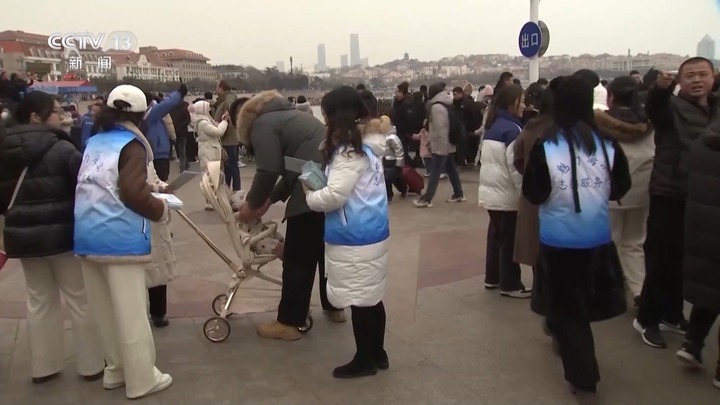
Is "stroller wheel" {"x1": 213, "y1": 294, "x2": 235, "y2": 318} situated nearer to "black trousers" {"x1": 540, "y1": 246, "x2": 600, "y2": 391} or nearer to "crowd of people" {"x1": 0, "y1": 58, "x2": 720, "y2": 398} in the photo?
"crowd of people" {"x1": 0, "y1": 58, "x2": 720, "y2": 398}

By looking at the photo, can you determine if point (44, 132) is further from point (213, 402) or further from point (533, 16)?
point (533, 16)

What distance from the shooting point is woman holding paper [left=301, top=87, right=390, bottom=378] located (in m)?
3.59

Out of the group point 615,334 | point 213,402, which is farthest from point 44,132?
point 615,334

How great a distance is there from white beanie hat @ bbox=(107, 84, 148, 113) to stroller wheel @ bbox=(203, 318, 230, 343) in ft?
5.24

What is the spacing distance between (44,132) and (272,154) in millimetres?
1382

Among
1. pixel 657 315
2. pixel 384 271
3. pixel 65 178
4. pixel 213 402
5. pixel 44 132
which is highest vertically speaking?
pixel 44 132

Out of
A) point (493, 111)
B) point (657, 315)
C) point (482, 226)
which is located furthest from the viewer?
point (482, 226)

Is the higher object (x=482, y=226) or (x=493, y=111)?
(x=493, y=111)

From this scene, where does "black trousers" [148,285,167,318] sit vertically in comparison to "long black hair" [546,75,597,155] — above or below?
below

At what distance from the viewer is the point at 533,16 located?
10250mm

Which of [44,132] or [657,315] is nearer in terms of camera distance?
[44,132]

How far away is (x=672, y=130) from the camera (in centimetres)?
397

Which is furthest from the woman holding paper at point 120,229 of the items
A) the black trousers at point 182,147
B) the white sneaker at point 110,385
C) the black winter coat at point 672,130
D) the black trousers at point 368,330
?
the black trousers at point 182,147

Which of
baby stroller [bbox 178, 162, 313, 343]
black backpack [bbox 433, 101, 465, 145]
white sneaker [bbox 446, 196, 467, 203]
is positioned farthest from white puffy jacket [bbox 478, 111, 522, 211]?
white sneaker [bbox 446, 196, 467, 203]
